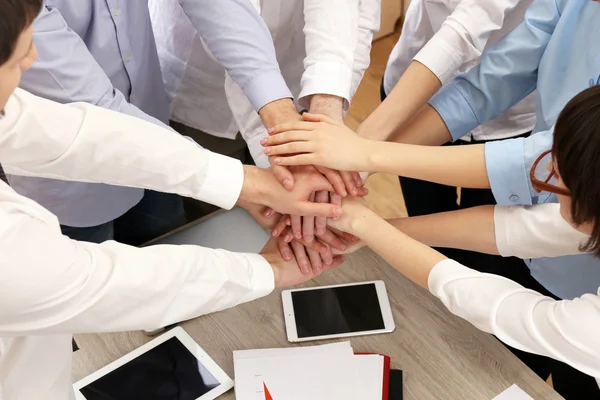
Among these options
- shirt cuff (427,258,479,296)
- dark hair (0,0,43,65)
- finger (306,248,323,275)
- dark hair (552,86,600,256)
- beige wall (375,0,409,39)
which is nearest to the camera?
dark hair (0,0,43,65)

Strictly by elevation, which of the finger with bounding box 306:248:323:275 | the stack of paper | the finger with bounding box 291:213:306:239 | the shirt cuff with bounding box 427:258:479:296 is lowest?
the stack of paper

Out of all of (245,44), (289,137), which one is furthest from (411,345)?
(245,44)

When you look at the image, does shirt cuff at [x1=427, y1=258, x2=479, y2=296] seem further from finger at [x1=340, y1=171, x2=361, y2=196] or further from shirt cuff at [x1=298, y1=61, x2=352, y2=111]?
shirt cuff at [x1=298, y1=61, x2=352, y2=111]

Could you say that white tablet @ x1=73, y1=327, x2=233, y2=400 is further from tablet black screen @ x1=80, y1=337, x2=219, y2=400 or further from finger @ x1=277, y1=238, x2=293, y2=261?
finger @ x1=277, y1=238, x2=293, y2=261

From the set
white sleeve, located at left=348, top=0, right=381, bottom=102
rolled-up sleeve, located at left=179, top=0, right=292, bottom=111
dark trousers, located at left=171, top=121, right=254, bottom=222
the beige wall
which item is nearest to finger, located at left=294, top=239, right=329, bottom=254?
rolled-up sleeve, located at left=179, top=0, right=292, bottom=111

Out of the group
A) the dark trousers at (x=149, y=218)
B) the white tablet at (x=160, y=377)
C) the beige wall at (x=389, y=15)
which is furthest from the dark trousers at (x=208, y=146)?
the beige wall at (x=389, y=15)

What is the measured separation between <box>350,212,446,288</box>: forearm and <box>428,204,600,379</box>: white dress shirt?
0.04 metres

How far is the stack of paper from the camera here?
3.48 feet

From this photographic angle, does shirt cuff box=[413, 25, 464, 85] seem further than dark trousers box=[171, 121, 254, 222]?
No

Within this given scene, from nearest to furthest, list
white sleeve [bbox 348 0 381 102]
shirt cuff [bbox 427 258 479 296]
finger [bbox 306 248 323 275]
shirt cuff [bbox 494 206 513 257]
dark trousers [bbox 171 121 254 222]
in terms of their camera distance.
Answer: shirt cuff [bbox 427 258 479 296] → shirt cuff [bbox 494 206 513 257] → finger [bbox 306 248 323 275] → white sleeve [bbox 348 0 381 102] → dark trousers [bbox 171 121 254 222]

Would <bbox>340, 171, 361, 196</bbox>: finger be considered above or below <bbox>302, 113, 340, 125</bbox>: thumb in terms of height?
below

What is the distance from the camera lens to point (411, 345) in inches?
44.5

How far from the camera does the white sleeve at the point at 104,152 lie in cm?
103

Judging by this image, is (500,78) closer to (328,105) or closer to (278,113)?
(328,105)
